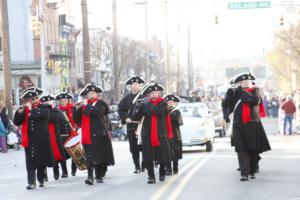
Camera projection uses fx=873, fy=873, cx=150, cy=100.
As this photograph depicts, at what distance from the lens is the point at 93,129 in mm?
16297

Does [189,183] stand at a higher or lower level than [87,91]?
lower

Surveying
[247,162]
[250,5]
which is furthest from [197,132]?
[250,5]

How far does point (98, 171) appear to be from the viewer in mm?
16484

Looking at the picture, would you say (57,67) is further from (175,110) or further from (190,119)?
(175,110)

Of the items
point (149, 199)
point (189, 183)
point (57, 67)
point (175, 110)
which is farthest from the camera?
point (57, 67)

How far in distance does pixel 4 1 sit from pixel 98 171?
18.3m

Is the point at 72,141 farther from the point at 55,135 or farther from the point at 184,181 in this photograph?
the point at 184,181

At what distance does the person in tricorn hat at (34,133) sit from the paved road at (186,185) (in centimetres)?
45

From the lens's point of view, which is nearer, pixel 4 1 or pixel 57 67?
pixel 4 1

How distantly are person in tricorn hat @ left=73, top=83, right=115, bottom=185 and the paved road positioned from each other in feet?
1.47

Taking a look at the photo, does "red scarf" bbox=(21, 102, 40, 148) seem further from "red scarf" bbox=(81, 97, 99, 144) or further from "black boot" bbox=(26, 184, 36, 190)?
"red scarf" bbox=(81, 97, 99, 144)

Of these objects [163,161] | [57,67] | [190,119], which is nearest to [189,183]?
[163,161]

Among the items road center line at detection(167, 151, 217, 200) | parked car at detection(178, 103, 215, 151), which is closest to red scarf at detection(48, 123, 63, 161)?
road center line at detection(167, 151, 217, 200)

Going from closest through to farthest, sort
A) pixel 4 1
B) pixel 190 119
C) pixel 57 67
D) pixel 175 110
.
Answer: pixel 175 110 → pixel 190 119 → pixel 4 1 → pixel 57 67
